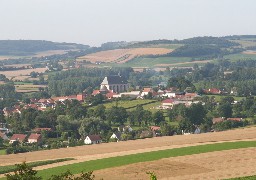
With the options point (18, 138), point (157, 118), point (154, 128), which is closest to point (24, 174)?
point (18, 138)

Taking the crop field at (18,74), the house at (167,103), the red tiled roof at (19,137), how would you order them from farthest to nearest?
the crop field at (18,74), the house at (167,103), the red tiled roof at (19,137)

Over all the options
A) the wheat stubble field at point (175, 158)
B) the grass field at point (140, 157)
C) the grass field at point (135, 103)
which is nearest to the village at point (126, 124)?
the grass field at point (135, 103)

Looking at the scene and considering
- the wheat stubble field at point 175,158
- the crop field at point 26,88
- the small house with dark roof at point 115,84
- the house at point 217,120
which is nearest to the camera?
the wheat stubble field at point 175,158

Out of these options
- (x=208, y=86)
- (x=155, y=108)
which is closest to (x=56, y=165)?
(x=155, y=108)

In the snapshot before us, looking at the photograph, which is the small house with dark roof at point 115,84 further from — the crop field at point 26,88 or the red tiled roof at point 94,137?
the red tiled roof at point 94,137

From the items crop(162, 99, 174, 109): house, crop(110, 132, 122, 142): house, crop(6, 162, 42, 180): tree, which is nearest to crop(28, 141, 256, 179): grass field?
crop(6, 162, 42, 180): tree

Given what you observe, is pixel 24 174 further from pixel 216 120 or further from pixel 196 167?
pixel 216 120

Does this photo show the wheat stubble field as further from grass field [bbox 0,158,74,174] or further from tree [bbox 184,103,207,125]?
tree [bbox 184,103,207,125]
